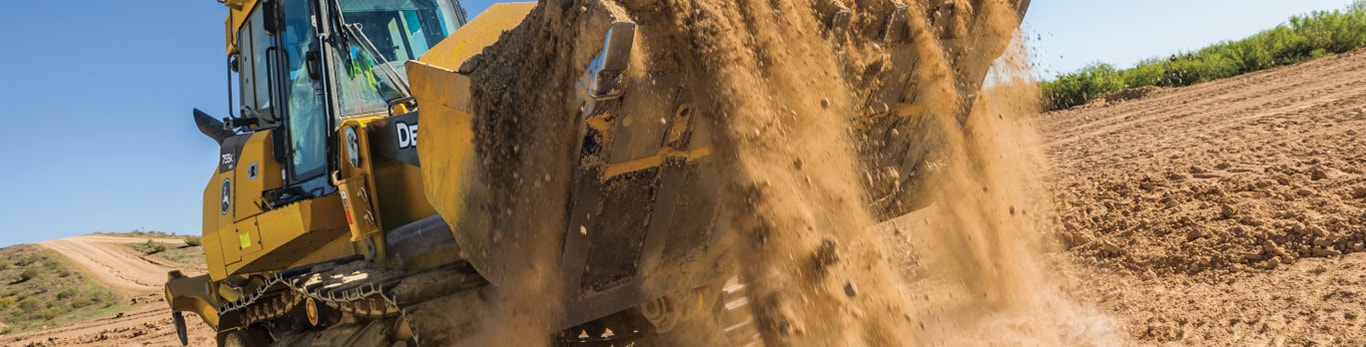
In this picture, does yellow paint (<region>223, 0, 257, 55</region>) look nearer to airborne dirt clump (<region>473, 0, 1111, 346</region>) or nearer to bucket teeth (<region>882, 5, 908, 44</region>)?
airborne dirt clump (<region>473, 0, 1111, 346</region>)

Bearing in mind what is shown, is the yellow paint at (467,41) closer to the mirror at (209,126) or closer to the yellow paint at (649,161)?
the yellow paint at (649,161)

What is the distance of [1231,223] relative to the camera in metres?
5.54

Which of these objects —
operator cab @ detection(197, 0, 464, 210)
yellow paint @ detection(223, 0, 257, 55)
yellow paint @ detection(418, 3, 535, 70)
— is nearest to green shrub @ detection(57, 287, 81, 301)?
yellow paint @ detection(223, 0, 257, 55)

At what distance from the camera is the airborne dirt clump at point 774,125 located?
318 centimetres

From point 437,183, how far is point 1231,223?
175 inches

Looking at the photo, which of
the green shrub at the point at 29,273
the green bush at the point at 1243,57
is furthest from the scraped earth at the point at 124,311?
the green bush at the point at 1243,57

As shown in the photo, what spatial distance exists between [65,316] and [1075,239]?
728 inches

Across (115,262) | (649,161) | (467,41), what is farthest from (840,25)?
(115,262)

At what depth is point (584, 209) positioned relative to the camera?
3400 millimetres

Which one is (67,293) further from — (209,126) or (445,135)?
(445,135)

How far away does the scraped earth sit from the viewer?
35.8ft

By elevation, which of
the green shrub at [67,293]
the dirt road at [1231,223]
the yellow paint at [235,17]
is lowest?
the green shrub at [67,293]

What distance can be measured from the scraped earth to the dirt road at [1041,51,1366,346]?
8.06 m

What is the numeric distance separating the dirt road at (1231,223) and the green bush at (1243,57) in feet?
16.5
